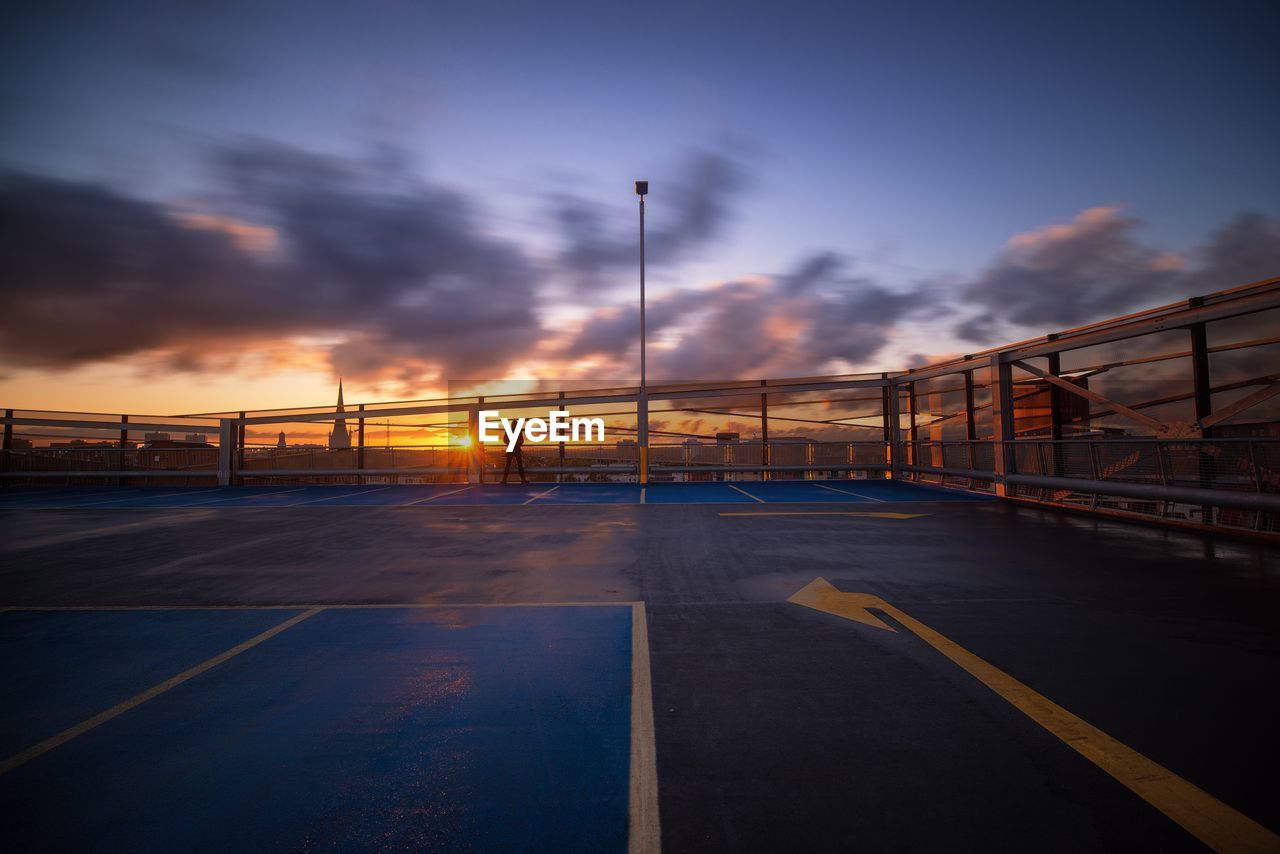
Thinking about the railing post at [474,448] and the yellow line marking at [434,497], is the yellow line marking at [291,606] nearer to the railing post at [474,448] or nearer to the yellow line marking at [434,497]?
the yellow line marking at [434,497]

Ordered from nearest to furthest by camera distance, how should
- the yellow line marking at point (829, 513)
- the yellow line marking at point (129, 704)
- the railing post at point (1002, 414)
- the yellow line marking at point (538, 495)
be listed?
the yellow line marking at point (129, 704), the yellow line marking at point (829, 513), the railing post at point (1002, 414), the yellow line marking at point (538, 495)

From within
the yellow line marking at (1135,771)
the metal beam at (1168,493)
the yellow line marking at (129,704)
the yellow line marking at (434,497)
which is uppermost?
the metal beam at (1168,493)

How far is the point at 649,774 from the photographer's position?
8.20ft

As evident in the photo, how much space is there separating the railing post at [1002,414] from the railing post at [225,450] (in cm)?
2732

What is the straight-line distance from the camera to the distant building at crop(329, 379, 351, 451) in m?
22.1

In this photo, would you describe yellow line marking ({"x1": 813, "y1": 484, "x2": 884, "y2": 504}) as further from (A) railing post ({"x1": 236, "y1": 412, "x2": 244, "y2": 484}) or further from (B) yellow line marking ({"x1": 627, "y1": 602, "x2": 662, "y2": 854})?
(A) railing post ({"x1": 236, "y1": 412, "x2": 244, "y2": 484})

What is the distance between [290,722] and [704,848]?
2.53 m

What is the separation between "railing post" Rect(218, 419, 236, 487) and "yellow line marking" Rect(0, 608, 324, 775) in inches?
843

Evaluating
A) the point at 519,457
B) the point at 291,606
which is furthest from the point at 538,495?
the point at 291,606

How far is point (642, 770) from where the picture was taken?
2529 millimetres

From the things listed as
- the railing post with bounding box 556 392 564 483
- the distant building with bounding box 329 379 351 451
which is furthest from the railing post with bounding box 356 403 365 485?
the railing post with bounding box 556 392 564 483

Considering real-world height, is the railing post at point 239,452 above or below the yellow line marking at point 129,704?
above

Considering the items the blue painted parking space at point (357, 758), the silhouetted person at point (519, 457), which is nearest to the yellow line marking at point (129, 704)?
the blue painted parking space at point (357, 758)

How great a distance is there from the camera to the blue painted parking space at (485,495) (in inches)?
562
